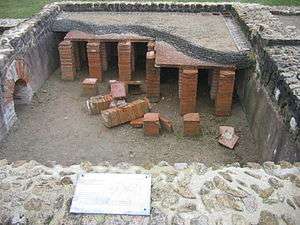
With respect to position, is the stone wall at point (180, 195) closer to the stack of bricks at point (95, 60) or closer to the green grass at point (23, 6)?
the stack of bricks at point (95, 60)

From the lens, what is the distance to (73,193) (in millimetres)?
4332

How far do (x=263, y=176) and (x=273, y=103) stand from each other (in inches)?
107

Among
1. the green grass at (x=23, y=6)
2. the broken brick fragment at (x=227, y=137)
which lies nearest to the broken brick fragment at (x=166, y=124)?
the broken brick fragment at (x=227, y=137)

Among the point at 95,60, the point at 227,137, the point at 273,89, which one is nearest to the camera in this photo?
the point at 273,89

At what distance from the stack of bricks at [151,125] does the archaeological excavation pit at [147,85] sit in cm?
9

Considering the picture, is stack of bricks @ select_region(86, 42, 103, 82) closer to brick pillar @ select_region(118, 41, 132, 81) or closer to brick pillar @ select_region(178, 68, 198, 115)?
brick pillar @ select_region(118, 41, 132, 81)

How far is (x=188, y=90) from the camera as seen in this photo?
8.43 m

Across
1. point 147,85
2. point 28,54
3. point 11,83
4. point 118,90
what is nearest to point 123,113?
point 118,90

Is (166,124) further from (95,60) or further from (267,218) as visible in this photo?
(267,218)

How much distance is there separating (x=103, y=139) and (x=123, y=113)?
2.40 ft

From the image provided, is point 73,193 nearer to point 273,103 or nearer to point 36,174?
point 36,174

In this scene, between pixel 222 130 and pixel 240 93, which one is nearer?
pixel 222 130

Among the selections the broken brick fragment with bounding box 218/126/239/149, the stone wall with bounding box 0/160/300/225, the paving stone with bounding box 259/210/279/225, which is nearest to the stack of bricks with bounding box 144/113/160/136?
the broken brick fragment with bounding box 218/126/239/149

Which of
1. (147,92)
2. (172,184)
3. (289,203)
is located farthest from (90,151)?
(289,203)
